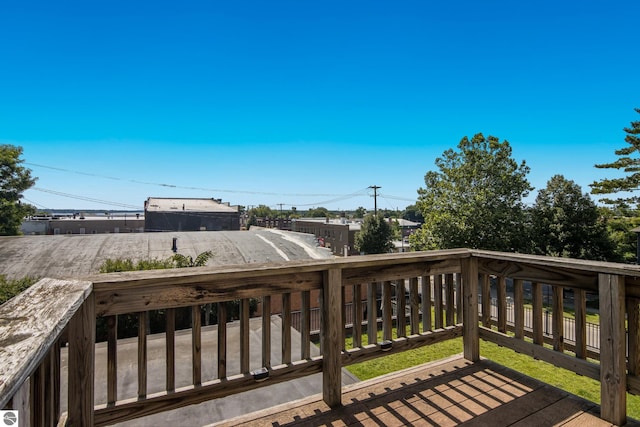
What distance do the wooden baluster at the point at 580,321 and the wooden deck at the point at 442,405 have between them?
0.35 metres

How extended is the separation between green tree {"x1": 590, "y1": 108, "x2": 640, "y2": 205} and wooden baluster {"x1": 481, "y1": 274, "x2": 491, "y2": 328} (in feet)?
63.5

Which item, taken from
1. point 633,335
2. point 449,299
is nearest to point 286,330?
point 449,299

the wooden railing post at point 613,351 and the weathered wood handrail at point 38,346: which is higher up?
the weathered wood handrail at point 38,346

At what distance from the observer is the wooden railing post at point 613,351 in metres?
2.01

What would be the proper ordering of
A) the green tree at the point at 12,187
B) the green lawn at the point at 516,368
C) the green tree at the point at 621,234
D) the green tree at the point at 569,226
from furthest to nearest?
the green tree at the point at 12,187
the green tree at the point at 569,226
the green tree at the point at 621,234
the green lawn at the point at 516,368

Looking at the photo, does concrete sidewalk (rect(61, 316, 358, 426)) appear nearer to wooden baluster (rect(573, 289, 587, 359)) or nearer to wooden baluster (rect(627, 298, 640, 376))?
wooden baluster (rect(573, 289, 587, 359))

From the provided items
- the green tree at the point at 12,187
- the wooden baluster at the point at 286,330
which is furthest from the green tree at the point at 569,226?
the green tree at the point at 12,187

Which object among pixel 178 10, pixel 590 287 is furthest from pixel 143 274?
pixel 178 10

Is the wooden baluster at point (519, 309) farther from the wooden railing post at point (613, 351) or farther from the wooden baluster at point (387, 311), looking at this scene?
the wooden baluster at point (387, 311)

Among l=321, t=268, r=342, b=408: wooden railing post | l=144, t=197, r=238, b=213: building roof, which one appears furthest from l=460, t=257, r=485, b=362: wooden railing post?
l=144, t=197, r=238, b=213: building roof

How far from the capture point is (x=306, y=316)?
227 centimetres

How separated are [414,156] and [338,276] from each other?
130 feet

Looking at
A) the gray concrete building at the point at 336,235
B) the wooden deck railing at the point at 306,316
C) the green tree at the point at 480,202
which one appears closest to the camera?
the wooden deck railing at the point at 306,316

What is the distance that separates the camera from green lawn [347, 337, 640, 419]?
7387 mm
